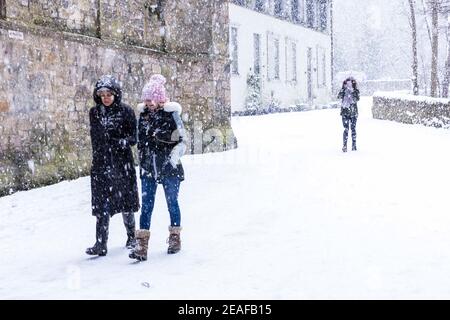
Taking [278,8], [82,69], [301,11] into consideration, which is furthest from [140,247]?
[301,11]

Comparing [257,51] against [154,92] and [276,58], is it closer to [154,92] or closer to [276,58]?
[276,58]

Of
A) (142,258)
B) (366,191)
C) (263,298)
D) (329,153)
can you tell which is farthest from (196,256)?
(329,153)

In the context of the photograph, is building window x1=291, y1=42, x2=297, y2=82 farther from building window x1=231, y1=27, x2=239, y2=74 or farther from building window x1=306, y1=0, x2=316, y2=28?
building window x1=231, y1=27, x2=239, y2=74

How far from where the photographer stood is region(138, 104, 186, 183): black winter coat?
240 inches

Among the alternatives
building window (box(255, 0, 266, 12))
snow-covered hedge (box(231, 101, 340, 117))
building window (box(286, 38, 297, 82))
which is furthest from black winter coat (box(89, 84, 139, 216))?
building window (box(286, 38, 297, 82))

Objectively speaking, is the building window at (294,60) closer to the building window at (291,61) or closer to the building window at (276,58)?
the building window at (291,61)

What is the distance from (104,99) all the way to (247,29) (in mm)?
22784

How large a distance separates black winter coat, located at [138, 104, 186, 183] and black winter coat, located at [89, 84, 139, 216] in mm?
157

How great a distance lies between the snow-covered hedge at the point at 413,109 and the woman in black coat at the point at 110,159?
1524cm

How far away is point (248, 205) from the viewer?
868 centimetres

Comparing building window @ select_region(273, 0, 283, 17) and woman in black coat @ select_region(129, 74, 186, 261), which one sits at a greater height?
building window @ select_region(273, 0, 283, 17)

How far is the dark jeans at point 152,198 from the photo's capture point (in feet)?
19.9

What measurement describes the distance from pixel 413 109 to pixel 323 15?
18088 millimetres

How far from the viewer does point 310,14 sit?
3684 centimetres
